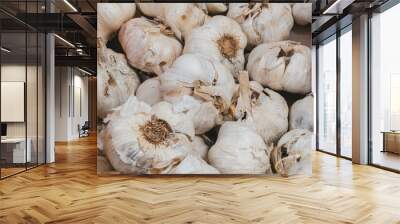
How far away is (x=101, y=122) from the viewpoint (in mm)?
6074

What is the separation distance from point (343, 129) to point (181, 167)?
4.60 meters

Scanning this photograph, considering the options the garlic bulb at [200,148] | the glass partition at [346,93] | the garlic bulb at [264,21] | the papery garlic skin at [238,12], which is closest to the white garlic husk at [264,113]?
the garlic bulb at [200,148]

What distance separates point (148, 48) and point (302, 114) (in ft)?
8.79

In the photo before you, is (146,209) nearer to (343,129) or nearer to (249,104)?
(249,104)

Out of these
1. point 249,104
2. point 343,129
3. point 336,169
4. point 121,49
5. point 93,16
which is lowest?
point 336,169

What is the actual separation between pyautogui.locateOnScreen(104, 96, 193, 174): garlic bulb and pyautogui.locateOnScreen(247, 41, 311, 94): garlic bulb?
5.17 ft

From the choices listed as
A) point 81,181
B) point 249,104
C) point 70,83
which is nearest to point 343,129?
point 249,104

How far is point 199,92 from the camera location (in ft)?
19.9

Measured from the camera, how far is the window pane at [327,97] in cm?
951

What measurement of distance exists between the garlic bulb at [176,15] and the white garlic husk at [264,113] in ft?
4.41

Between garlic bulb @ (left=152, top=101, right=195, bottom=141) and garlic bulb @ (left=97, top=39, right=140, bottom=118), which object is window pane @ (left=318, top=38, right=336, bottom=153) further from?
garlic bulb @ (left=97, top=39, right=140, bottom=118)

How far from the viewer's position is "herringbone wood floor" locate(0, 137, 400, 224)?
150 inches

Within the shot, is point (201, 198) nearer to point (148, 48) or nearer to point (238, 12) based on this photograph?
point (148, 48)

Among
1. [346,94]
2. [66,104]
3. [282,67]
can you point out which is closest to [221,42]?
[282,67]
